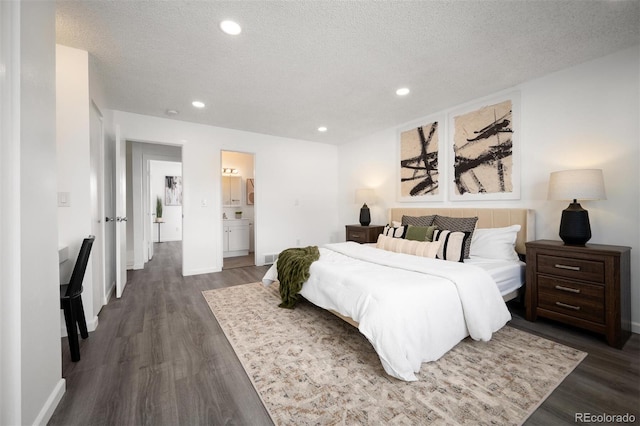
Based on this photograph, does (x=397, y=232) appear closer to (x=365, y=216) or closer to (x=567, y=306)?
(x=365, y=216)

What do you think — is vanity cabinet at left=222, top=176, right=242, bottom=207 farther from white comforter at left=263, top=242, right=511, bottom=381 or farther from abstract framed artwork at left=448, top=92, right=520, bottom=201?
abstract framed artwork at left=448, top=92, right=520, bottom=201

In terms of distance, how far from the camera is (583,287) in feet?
7.03

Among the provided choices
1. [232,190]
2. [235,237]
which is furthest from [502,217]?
[232,190]

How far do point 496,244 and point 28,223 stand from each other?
3.63 metres

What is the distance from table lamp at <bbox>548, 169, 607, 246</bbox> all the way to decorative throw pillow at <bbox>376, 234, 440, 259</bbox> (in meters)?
1.08

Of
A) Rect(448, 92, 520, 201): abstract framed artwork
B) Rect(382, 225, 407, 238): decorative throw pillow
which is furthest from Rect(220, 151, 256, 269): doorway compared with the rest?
Rect(448, 92, 520, 201): abstract framed artwork

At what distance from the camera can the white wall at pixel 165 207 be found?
26.6ft

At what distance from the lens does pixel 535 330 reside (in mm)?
2291

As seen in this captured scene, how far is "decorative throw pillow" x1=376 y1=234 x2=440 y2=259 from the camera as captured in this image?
9.07 ft

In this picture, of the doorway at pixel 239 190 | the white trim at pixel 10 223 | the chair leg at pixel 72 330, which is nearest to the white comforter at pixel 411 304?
the white trim at pixel 10 223

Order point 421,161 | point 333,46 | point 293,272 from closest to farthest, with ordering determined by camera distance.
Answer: point 333,46 < point 293,272 < point 421,161

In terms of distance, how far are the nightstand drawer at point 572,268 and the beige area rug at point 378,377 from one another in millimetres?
594

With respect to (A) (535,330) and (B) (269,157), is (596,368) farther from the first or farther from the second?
(B) (269,157)

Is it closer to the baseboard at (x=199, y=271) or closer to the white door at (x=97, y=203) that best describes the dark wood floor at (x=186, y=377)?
the white door at (x=97, y=203)
